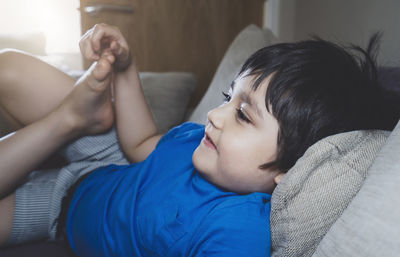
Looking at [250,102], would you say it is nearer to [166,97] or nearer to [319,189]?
[319,189]

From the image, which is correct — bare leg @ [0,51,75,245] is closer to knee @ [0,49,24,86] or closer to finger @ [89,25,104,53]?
knee @ [0,49,24,86]

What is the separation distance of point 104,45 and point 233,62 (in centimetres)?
44

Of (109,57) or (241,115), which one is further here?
(109,57)

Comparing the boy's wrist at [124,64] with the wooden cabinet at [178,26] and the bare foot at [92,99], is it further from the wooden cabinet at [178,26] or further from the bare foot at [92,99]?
the wooden cabinet at [178,26]

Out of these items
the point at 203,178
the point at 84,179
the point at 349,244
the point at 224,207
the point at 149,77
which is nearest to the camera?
the point at 349,244

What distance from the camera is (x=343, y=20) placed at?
165cm

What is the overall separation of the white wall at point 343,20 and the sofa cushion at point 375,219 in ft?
2.35

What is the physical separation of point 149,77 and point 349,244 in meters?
1.13

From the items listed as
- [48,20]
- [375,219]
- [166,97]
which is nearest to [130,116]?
[166,97]

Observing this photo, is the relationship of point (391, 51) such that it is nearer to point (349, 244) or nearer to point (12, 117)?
point (349, 244)

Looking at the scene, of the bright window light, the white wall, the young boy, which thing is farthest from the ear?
the bright window light

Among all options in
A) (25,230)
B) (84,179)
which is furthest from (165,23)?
(25,230)

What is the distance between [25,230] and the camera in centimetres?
78

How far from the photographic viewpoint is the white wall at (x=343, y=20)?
131 cm
